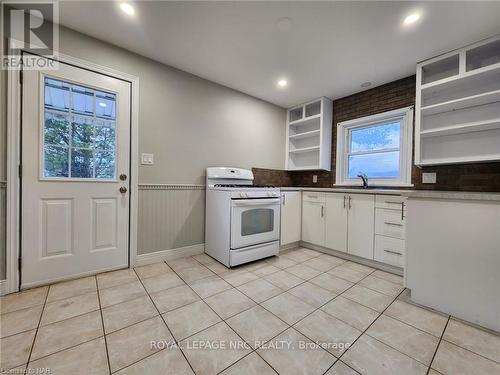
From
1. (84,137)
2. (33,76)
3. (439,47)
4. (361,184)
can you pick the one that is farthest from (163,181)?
(439,47)

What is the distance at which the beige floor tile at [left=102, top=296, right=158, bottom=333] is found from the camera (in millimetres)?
1354

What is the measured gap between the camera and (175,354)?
113 cm

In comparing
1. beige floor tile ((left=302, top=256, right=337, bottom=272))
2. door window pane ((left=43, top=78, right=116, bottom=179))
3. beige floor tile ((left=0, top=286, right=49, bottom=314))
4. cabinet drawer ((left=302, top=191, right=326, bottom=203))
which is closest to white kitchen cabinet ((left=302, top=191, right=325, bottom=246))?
cabinet drawer ((left=302, top=191, right=326, bottom=203))

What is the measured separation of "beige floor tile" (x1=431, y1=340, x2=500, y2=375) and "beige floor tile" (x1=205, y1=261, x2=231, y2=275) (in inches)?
67.3

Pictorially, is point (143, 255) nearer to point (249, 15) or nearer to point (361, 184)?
point (249, 15)

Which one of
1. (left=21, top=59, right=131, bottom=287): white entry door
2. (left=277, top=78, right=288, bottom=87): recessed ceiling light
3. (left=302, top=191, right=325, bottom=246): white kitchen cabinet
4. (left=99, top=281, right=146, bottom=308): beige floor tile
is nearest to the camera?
(left=99, top=281, right=146, bottom=308): beige floor tile

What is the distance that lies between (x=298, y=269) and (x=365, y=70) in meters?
2.51

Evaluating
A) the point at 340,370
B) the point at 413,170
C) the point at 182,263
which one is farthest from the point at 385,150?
the point at 182,263

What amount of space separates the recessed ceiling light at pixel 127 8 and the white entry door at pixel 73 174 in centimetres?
68

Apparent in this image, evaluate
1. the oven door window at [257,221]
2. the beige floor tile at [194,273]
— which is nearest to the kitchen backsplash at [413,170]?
the oven door window at [257,221]

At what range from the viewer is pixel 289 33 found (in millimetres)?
1879

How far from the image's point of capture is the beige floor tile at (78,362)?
1016 mm

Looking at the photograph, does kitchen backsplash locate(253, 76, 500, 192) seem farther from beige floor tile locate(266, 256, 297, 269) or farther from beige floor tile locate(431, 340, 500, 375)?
beige floor tile locate(431, 340, 500, 375)

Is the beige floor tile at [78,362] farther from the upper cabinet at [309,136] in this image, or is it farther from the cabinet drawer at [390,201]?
the upper cabinet at [309,136]
